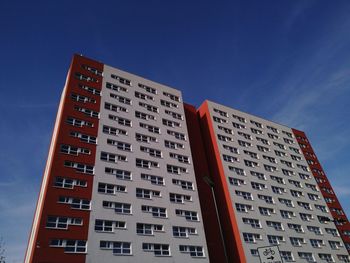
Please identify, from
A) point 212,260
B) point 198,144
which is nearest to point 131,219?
point 212,260

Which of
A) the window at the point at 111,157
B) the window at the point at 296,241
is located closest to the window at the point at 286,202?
the window at the point at 296,241

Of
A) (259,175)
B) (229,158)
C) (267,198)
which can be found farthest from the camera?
(259,175)

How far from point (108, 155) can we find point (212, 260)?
1969 cm

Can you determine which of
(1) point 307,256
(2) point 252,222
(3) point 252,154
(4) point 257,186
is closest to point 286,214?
(4) point 257,186

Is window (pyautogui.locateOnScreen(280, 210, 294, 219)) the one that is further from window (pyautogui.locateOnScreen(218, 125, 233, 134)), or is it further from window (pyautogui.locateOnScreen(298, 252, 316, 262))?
window (pyautogui.locateOnScreen(218, 125, 233, 134))

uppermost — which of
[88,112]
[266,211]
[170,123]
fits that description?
[170,123]

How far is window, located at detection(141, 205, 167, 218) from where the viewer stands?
115 ft

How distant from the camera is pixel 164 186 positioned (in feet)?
127

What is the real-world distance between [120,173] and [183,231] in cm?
1106

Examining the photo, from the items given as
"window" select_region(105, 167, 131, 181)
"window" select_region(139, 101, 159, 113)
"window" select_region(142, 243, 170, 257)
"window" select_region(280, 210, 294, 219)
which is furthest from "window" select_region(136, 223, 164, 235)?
"window" select_region(280, 210, 294, 219)

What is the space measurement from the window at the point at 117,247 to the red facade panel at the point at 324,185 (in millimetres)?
45309

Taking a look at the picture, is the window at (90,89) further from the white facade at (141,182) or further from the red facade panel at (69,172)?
the white facade at (141,182)

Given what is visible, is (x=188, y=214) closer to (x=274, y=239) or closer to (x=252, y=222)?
(x=252, y=222)

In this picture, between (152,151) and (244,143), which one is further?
(244,143)
